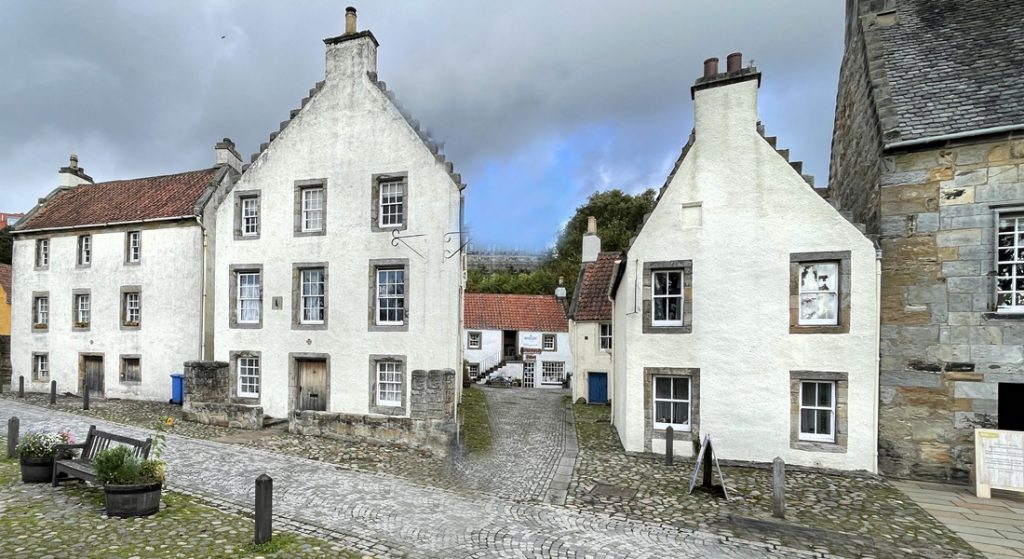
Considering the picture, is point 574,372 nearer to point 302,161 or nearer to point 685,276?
point 685,276

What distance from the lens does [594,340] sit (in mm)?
23906

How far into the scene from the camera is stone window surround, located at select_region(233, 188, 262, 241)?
1741 centimetres

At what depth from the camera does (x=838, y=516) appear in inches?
335

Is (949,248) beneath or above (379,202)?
beneath

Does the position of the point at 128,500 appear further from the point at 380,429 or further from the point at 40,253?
the point at 40,253

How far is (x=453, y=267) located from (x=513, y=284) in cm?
A: 3917

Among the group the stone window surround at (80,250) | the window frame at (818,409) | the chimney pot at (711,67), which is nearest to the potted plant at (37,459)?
the window frame at (818,409)

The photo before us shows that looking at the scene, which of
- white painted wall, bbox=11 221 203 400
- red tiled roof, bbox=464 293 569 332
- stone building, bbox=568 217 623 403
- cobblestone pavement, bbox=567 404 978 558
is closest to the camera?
cobblestone pavement, bbox=567 404 978 558

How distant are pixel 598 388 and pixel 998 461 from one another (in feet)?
50.6

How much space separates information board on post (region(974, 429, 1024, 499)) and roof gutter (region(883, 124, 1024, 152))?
20.3ft

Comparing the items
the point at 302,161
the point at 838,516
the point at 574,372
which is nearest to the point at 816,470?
the point at 838,516

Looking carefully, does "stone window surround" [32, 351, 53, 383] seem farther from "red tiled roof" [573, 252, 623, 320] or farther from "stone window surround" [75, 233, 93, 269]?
"red tiled roof" [573, 252, 623, 320]

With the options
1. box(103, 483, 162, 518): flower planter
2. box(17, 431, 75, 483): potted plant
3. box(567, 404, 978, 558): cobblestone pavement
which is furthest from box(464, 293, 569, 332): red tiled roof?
box(103, 483, 162, 518): flower planter

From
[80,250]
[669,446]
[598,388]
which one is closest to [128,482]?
[669,446]
